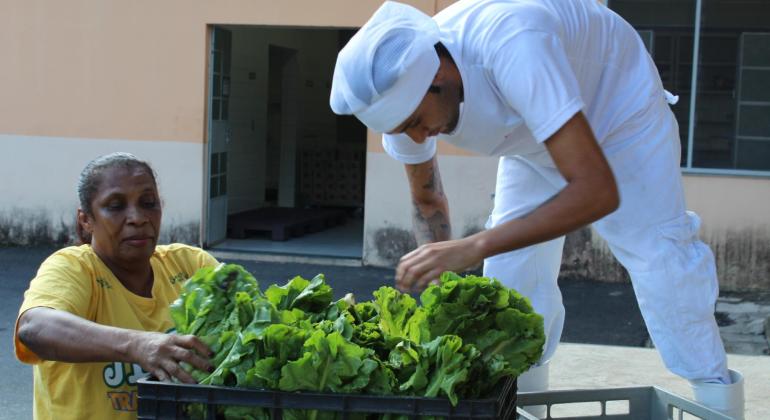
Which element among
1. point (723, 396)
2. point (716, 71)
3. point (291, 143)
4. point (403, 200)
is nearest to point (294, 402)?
point (723, 396)

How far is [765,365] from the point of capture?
6496 millimetres

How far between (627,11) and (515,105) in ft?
23.3

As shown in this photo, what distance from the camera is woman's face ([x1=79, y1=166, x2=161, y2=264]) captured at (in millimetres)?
3059

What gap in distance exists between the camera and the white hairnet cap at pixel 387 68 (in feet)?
9.06

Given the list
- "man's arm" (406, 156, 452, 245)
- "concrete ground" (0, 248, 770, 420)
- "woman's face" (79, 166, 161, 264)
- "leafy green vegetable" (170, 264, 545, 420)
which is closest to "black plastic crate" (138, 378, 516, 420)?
"leafy green vegetable" (170, 264, 545, 420)

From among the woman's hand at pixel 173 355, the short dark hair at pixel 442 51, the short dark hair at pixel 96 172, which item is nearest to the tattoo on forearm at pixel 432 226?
the short dark hair at pixel 442 51

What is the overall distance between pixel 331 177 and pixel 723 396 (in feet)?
39.4

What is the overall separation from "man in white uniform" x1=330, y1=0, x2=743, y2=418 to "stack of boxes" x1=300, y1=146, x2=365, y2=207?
11.3 meters

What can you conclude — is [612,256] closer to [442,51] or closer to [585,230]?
[585,230]

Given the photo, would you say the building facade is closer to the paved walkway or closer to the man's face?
the paved walkway

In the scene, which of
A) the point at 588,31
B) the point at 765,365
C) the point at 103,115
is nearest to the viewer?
the point at 588,31

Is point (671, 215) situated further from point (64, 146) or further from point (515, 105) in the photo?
point (64, 146)

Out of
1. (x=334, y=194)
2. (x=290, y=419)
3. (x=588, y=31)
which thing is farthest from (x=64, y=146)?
(x=290, y=419)

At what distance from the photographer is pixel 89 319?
2916 millimetres
